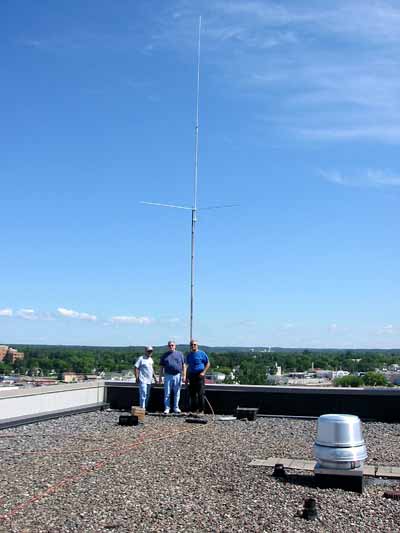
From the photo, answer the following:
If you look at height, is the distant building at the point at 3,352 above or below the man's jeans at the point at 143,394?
above

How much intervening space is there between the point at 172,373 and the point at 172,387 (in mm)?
310

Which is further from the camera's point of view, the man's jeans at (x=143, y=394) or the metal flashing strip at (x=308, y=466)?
the man's jeans at (x=143, y=394)

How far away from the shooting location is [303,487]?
6977 mm

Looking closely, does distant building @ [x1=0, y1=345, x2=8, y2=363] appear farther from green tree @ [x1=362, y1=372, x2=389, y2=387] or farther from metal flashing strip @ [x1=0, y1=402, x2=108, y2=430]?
green tree @ [x1=362, y1=372, x2=389, y2=387]

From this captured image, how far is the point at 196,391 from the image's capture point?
545 inches

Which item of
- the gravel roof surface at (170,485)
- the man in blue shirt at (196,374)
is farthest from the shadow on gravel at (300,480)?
the man in blue shirt at (196,374)

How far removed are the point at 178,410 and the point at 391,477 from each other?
6631 millimetres

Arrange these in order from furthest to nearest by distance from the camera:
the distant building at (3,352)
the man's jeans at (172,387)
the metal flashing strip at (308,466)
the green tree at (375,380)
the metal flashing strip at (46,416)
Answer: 1. the distant building at (3,352)
2. the green tree at (375,380)
3. the man's jeans at (172,387)
4. the metal flashing strip at (46,416)
5. the metal flashing strip at (308,466)

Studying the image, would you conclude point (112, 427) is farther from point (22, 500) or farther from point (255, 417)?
point (22, 500)

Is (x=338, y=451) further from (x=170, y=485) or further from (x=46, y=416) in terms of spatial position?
(x=46, y=416)

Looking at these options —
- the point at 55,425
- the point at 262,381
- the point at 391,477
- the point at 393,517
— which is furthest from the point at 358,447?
the point at 262,381

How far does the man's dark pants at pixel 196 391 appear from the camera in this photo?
13781 millimetres

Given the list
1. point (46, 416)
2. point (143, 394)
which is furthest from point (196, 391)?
point (46, 416)

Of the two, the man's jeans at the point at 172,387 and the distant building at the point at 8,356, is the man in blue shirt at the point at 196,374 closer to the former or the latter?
the man's jeans at the point at 172,387
